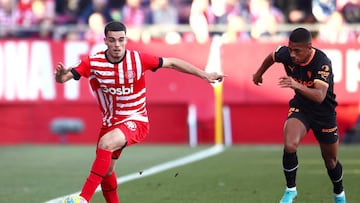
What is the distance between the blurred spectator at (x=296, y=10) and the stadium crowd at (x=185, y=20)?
2 cm

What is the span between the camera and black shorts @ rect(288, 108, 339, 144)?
10.8 meters

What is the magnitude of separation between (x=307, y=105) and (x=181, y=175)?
4.68 m

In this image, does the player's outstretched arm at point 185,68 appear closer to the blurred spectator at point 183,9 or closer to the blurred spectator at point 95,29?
the blurred spectator at point 95,29

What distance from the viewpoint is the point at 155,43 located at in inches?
902

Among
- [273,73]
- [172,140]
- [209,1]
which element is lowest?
[172,140]

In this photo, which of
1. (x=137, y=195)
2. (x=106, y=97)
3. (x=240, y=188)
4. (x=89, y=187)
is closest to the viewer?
(x=89, y=187)

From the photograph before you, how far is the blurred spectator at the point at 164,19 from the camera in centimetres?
2338

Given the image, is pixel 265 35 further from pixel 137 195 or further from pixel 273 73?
pixel 137 195

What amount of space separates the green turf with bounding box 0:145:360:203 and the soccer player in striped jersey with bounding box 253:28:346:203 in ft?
2.89

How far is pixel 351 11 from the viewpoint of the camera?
23828 mm

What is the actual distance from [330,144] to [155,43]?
40.4 ft

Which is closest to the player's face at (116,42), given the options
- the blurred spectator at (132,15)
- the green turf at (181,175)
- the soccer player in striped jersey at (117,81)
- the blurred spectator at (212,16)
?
the soccer player in striped jersey at (117,81)

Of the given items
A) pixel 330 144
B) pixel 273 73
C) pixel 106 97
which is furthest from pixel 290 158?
pixel 273 73

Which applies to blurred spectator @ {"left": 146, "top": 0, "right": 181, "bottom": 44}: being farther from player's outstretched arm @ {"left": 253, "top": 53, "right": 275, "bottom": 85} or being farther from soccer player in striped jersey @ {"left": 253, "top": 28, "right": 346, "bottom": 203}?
soccer player in striped jersey @ {"left": 253, "top": 28, "right": 346, "bottom": 203}
